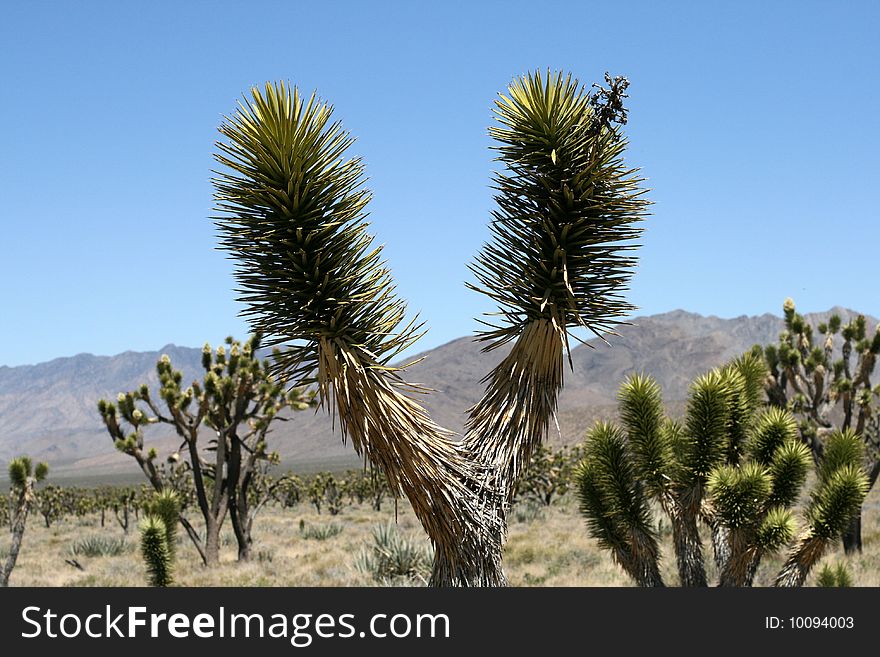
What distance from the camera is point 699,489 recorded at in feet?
28.1

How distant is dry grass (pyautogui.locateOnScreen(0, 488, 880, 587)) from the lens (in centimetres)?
1490

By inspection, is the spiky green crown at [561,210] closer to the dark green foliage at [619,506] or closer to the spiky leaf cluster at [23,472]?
the dark green foliage at [619,506]

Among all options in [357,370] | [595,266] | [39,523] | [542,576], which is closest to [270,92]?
[357,370]

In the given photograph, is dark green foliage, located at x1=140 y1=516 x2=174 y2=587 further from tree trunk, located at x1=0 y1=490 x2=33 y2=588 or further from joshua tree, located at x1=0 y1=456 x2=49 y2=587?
tree trunk, located at x1=0 y1=490 x2=33 y2=588

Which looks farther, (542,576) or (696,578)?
(542,576)

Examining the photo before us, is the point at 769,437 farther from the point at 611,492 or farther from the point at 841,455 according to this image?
the point at 611,492

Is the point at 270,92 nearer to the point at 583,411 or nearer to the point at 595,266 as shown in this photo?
the point at 595,266

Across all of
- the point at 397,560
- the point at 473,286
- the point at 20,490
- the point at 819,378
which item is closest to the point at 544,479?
the point at 819,378

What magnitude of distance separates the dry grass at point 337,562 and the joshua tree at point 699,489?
311 cm

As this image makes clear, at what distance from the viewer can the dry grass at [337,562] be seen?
14.9 metres

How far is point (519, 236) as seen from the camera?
6230 millimetres

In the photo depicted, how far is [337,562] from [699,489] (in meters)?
11.6

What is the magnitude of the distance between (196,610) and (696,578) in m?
5.48

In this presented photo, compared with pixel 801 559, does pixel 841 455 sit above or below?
above
